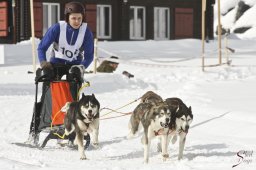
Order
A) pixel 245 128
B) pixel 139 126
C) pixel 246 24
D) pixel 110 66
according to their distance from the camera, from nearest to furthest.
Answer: pixel 139 126 → pixel 245 128 → pixel 110 66 → pixel 246 24

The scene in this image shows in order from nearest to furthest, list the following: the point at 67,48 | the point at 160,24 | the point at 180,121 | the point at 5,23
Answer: the point at 180,121
the point at 67,48
the point at 5,23
the point at 160,24

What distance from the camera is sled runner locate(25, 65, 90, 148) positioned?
8789 millimetres

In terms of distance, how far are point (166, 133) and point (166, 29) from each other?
2907 centimetres

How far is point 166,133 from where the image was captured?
295 inches

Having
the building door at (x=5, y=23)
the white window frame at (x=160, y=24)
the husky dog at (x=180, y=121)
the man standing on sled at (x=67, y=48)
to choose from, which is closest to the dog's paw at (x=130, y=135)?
the man standing on sled at (x=67, y=48)

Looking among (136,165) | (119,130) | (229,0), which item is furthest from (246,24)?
(136,165)

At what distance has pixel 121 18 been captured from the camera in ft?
113

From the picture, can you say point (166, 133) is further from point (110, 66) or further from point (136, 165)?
point (110, 66)

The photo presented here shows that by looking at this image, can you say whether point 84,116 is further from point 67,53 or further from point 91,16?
point 91,16

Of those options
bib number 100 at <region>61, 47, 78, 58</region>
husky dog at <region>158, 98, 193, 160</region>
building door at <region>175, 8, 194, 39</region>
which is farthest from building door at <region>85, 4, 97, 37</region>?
husky dog at <region>158, 98, 193, 160</region>

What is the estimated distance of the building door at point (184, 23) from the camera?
3650 cm

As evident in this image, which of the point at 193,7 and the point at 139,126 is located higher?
the point at 193,7

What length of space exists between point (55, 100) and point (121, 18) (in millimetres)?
25882

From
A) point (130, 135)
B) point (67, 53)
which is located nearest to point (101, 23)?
Result: point (130, 135)
